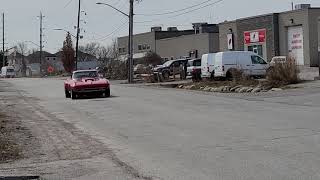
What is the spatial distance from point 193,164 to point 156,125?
21.3 ft

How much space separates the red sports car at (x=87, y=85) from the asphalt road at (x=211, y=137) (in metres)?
6.63

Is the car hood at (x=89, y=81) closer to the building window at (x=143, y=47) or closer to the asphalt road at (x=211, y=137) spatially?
the asphalt road at (x=211, y=137)

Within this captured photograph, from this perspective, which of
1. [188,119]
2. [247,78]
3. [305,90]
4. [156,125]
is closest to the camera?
[156,125]

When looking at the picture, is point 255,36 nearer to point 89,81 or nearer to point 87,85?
point 89,81

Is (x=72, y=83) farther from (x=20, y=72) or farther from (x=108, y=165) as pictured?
(x=20, y=72)

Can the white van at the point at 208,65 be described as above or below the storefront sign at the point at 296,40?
below

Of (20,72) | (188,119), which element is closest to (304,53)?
(188,119)

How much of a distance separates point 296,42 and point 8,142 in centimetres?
4836

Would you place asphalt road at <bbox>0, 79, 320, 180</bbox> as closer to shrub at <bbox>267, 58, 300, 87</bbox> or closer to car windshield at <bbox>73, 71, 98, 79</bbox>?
car windshield at <bbox>73, 71, 98, 79</bbox>

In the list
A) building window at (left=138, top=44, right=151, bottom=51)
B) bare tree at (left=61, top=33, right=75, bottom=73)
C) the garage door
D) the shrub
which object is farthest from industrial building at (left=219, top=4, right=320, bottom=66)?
building window at (left=138, top=44, right=151, bottom=51)

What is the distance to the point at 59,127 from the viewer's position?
17.2 metres

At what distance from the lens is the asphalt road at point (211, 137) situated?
9.22 m

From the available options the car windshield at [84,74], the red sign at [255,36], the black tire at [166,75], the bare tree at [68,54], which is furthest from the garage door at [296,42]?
the bare tree at [68,54]

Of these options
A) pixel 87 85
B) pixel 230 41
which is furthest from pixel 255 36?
pixel 87 85
